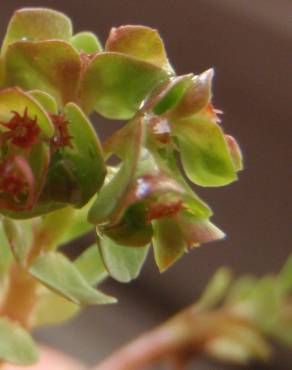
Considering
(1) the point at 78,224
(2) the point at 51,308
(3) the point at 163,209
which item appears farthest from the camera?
(2) the point at 51,308

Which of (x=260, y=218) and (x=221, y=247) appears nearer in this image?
(x=260, y=218)

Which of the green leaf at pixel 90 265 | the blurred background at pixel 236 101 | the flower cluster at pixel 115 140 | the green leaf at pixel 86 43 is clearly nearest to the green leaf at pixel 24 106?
the flower cluster at pixel 115 140

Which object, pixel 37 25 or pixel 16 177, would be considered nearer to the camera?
pixel 16 177

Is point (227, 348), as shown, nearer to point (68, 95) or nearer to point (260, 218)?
point (260, 218)

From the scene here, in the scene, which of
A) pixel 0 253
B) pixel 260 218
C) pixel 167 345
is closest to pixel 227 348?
pixel 167 345

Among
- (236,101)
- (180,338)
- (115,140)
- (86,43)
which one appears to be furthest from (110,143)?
(236,101)

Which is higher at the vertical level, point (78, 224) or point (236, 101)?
point (78, 224)

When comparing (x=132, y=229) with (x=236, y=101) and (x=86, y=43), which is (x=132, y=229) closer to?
(x=86, y=43)
